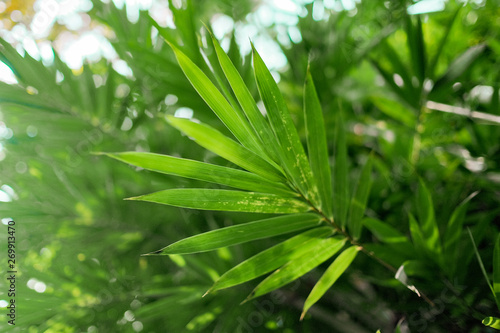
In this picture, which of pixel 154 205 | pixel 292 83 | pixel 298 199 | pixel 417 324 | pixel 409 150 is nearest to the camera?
pixel 298 199

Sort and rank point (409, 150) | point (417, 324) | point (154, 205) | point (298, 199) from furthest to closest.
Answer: point (154, 205) → point (409, 150) → point (417, 324) → point (298, 199)

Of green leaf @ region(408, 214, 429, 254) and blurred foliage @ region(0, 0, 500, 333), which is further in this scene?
blurred foliage @ region(0, 0, 500, 333)

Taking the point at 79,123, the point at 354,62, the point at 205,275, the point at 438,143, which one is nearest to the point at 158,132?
the point at 79,123

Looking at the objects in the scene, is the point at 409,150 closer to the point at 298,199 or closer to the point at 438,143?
the point at 438,143

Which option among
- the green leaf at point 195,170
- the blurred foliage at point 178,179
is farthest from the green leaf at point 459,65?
the green leaf at point 195,170

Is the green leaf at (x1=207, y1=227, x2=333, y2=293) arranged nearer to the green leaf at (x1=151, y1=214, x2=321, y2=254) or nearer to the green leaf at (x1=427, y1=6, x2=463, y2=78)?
the green leaf at (x1=151, y1=214, x2=321, y2=254)

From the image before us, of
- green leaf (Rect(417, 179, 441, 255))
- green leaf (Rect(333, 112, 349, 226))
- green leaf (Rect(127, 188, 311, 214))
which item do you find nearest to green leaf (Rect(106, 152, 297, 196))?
green leaf (Rect(127, 188, 311, 214))
